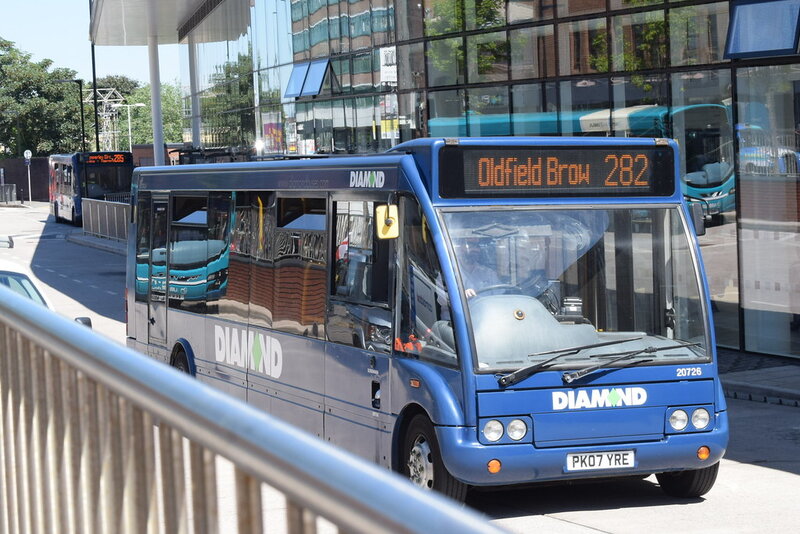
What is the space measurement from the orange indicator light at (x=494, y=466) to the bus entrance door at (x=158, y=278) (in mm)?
6711

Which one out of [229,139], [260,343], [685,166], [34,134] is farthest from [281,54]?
[34,134]

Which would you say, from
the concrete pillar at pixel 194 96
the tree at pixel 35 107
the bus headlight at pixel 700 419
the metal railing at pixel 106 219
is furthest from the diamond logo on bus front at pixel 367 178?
the tree at pixel 35 107

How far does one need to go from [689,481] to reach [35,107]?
88306 millimetres

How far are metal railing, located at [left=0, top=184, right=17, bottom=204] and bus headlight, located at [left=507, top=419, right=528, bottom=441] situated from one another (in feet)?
250

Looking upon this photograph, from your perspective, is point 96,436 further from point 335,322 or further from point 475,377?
point 335,322

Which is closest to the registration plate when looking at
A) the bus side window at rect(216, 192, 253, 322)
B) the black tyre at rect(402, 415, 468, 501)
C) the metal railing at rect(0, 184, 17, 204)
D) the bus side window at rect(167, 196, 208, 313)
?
the black tyre at rect(402, 415, 468, 501)

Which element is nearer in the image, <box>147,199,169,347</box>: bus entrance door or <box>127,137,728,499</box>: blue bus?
<box>127,137,728,499</box>: blue bus

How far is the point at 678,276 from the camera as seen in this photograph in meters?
8.99

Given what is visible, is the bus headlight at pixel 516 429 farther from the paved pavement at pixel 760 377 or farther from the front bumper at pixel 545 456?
the paved pavement at pixel 760 377

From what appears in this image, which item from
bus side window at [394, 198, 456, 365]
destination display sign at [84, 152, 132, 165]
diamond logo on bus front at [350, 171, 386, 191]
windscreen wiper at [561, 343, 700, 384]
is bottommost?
windscreen wiper at [561, 343, 700, 384]

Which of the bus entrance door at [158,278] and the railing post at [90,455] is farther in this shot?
the bus entrance door at [158,278]

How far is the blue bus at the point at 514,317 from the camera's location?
8281 mm

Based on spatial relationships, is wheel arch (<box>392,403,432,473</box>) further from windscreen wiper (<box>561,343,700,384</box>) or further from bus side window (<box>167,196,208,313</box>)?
bus side window (<box>167,196,208,313</box>)

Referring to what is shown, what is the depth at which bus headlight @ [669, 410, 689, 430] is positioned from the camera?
339 inches
